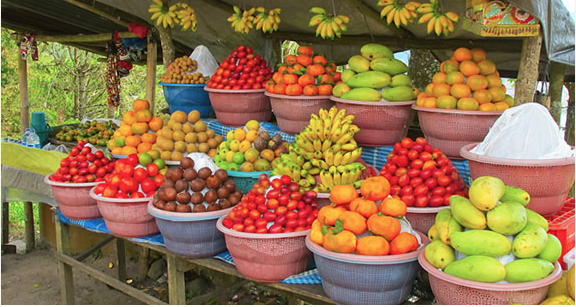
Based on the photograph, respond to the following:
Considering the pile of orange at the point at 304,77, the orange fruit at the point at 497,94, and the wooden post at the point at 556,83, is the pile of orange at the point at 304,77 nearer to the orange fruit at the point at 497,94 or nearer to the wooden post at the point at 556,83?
the orange fruit at the point at 497,94

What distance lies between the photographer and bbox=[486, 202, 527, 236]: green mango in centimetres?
200

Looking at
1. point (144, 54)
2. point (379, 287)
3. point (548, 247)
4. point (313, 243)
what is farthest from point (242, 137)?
point (144, 54)

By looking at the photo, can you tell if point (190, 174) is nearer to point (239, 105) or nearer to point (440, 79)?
point (239, 105)

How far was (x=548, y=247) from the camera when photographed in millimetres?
2035

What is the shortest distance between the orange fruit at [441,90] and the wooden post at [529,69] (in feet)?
1.34

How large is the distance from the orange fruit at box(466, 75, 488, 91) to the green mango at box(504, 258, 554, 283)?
1.31m

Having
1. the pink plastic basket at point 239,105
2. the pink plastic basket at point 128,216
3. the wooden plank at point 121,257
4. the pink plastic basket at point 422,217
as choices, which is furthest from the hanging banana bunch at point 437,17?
the wooden plank at point 121,257

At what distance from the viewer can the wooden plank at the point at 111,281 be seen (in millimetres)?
3654

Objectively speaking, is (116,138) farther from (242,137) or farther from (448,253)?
(448,253)

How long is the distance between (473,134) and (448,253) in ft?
3.55

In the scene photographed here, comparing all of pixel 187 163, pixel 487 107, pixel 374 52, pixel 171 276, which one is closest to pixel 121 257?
pixel 171 276

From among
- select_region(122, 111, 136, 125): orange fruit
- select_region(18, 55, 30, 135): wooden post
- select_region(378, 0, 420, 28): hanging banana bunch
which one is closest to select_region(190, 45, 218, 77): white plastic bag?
select_region(122, 111, 136, 125): orange fruit

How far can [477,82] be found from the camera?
3004 mm

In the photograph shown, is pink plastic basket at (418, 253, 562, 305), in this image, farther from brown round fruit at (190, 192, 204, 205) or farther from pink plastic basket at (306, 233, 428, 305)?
brown round fruit at (190, 192, 204, 205)
